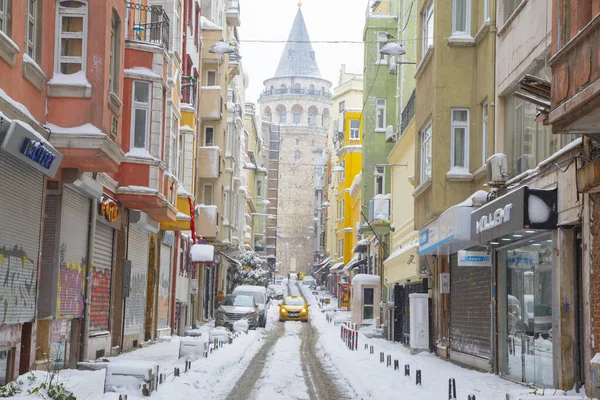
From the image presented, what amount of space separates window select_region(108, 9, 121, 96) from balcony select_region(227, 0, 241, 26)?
113 ft

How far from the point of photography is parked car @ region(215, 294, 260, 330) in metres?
A: 39.6

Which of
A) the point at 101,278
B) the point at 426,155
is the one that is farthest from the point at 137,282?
the point at 426,155

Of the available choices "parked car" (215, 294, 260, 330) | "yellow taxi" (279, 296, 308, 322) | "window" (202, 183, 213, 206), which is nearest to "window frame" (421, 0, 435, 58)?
"parked car" (215, 294, 260, 330)

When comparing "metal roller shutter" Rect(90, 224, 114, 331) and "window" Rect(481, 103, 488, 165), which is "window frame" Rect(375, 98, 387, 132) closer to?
"window" Rect(481, 103, 488, 165)

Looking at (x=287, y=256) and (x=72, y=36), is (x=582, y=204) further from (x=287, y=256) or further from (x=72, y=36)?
(x=287, y=256)

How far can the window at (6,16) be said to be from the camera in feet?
42.1

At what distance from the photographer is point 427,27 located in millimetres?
23891

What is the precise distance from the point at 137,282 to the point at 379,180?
22354mm

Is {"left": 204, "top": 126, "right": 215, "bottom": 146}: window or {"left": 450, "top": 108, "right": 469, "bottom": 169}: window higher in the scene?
{"left": 204, "top": 126, "right": 215, "bottom": 146}: window

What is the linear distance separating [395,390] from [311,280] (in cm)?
9659

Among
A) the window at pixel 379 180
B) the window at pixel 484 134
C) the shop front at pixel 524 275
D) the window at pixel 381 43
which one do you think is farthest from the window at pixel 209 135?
the shop front at pixel 524 275

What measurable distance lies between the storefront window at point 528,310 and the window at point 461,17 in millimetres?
5619

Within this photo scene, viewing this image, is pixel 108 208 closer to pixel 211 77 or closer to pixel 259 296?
pixel 211 77

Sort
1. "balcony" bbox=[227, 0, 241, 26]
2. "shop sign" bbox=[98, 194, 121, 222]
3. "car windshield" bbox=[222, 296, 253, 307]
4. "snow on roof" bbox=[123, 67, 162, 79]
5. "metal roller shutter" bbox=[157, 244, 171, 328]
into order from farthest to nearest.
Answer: "balcony" bbox=[227, 0, 241, 26], "car windshield" bbox=[222, 296, 253, 307], "metal roller shutter" bbox=[157, 244, 171, 328], "snow on roof" bbox=[123, 67, 162, 79], "shop sign" bbox=[98, 194, 121, 222]
